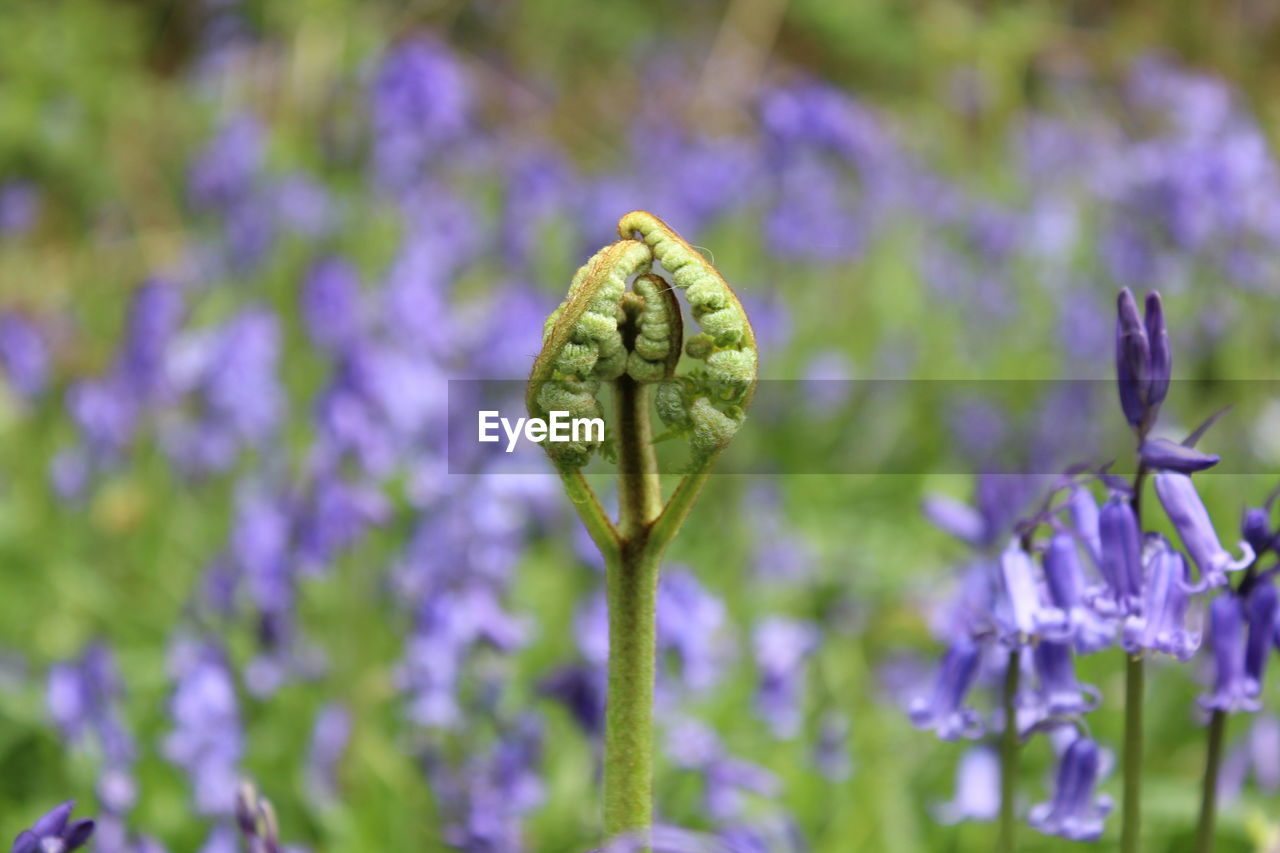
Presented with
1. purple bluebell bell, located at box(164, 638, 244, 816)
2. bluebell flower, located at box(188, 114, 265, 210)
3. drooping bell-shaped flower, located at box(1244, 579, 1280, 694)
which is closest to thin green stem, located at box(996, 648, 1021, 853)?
drooping bell-shaped flower, located at box(1244, 579, 1280, 694)

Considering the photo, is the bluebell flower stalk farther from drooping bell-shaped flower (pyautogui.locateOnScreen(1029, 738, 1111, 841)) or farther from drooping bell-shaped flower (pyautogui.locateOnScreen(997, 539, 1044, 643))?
drooping bell-shaped flower (pyautogui.locateOnScreen(1029, 738, 1111, 841))

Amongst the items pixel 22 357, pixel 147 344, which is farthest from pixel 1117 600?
pixel 22 357

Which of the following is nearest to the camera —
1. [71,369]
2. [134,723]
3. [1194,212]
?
[134,723]

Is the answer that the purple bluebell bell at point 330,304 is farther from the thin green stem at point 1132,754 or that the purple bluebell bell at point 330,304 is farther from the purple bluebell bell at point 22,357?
the thin green stem at point 1132,754

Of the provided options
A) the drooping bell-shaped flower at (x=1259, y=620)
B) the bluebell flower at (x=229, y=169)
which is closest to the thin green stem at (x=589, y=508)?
the drooping bell-shaped flower at (x=1259, y=620)

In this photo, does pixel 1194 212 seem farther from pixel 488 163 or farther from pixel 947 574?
pixel 488 163

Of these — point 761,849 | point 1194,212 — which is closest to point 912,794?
point 761,849

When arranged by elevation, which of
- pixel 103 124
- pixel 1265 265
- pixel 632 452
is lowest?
pixel 632 452

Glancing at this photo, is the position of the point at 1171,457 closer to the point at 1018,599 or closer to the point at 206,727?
the point at 1018,599
